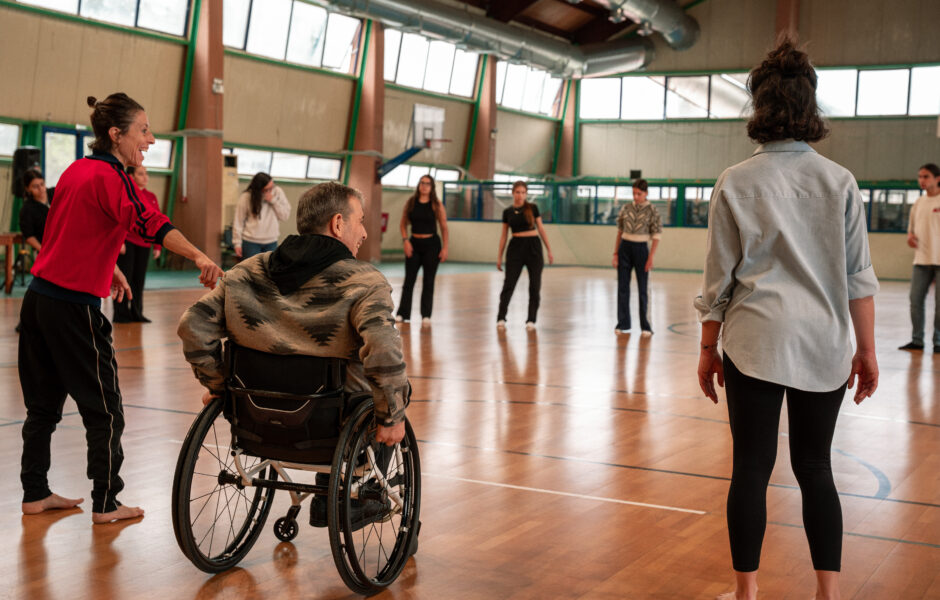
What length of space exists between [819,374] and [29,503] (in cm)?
280

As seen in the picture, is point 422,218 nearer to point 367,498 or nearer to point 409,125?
point 367,498

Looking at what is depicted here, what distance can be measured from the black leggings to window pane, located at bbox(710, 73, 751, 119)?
81.9ft

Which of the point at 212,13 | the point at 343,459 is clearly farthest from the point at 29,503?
the point at 212,13

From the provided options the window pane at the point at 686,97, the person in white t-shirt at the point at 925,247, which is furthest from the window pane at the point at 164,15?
the window pane at the point at 686,97

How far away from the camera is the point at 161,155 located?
59.5ft

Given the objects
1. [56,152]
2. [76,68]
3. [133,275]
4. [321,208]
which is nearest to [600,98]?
[76,68]

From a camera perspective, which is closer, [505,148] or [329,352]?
[329,352]

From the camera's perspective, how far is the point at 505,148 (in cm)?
2659

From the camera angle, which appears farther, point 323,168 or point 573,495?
point 323,168

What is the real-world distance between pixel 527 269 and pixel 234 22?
35.5 feet

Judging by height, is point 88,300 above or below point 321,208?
below

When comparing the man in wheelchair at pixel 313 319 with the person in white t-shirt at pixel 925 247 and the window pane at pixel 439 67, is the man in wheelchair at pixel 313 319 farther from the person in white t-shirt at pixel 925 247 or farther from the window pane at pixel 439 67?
the window pane at pixel 439 67

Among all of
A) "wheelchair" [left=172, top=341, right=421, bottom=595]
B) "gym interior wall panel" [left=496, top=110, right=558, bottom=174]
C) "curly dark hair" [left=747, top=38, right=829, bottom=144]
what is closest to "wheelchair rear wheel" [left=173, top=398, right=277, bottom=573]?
"wheelchair" [left=172, top=341, right=421, bottom=595]

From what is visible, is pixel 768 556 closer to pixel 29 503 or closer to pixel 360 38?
pixel 29 503
